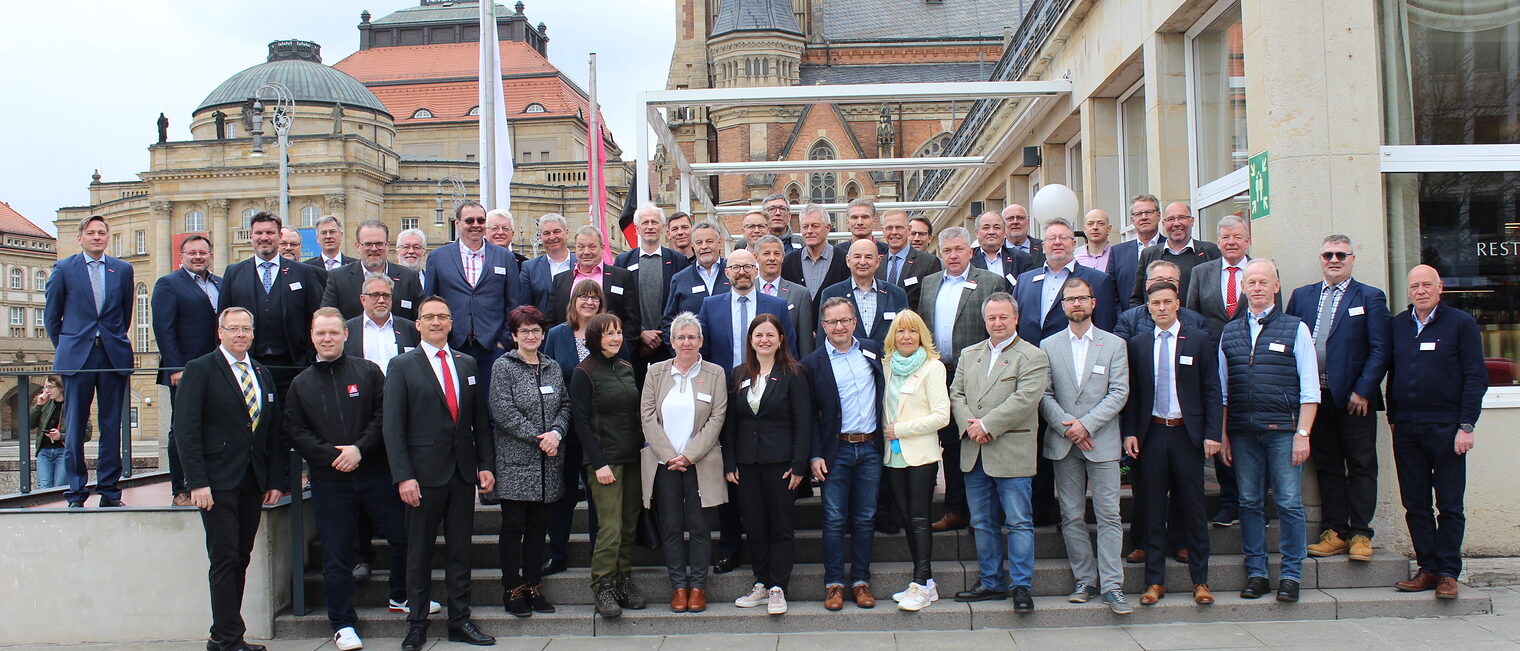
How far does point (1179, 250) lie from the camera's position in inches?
276

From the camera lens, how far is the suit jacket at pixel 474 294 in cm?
727

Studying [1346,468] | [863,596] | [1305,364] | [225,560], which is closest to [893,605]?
[863,596]

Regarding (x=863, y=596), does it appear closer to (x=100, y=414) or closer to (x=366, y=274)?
(x=366, y=274)

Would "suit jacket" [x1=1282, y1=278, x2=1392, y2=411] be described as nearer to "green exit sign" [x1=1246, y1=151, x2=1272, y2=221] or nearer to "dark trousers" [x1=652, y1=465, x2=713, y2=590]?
"green exit sign" [x1=1246, y1=151, x2=1272, y2=221]

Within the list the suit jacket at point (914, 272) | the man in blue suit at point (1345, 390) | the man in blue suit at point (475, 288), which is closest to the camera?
the man in blue suit at point (1345, 390)

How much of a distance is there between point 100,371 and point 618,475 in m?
3.43

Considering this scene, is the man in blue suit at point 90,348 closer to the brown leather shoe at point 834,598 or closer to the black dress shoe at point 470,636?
the black dress shoe at point 470,636

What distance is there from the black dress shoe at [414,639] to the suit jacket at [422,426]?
794mm

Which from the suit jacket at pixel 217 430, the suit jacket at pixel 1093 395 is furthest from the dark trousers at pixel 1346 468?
the suit jacket at pixel 217 430

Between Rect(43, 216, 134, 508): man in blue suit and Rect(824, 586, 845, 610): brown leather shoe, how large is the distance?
14.9 feet

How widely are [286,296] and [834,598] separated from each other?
413 centimetres

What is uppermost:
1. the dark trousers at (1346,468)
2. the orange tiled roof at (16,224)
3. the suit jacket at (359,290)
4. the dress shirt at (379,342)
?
the orange tiled roof at (16,224)

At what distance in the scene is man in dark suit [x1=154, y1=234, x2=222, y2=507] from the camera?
6828mm

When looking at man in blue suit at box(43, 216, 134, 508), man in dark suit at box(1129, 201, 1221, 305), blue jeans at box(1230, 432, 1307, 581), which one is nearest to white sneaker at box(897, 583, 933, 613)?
blue jeans at box(1230, 432, 1307, 581)
